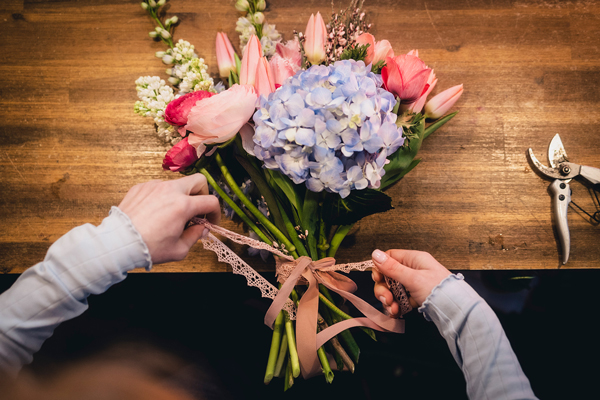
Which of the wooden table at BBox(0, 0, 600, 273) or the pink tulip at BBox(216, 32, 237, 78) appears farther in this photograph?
the wooden table at BBox(0, 0, 600, 273)

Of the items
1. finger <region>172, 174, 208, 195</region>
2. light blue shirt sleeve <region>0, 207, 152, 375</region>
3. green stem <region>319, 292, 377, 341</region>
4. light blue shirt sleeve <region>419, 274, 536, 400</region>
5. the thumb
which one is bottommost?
green stem <region>319, 292, 377, 341</region>

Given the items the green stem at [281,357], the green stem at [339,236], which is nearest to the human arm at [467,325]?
the green stem at [339,236]

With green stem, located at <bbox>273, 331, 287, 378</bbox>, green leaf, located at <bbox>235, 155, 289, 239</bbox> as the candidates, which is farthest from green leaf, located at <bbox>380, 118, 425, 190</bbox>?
green stem, located at <bbox>273, 331, 287, 378</bbox>

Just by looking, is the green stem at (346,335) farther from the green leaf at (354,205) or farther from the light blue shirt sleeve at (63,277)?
Answer: the light blue shirt sleeve at (63,277)

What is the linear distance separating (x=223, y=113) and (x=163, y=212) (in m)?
0.22

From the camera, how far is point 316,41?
2.47ft

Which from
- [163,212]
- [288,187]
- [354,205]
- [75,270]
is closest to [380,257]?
[354,205]

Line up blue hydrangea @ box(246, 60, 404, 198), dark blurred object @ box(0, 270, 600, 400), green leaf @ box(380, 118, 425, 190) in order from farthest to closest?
dark blurred object @ box(0, 270, 600, 400) < green leaf @ box(380, 118, 425, 190) < blue hydrangea @ box(246, 60, 404, 198)

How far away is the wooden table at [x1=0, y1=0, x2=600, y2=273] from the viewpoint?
964 mm

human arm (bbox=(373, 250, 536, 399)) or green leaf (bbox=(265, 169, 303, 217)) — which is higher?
green leaf (bbox=(265, 169, 303, 217))

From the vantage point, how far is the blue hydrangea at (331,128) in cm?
54

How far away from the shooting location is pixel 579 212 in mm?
964

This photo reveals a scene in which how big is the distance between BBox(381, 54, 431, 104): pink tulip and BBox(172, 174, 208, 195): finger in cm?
44

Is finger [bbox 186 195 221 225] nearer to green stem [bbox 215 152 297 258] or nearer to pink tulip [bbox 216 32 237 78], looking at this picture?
green stem [bbox 215 152 297 258]
